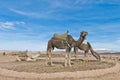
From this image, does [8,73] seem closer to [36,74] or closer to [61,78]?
[36,74]

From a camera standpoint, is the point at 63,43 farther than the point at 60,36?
No

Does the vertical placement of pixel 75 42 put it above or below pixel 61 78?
above

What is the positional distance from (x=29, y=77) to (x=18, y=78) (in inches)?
37.3

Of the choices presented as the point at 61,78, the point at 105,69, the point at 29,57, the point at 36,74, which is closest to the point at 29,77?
the point at 36,74

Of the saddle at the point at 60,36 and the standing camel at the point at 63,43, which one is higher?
the saddle at the point at 60,36

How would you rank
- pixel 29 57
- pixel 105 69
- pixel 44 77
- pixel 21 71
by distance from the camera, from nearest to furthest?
pixel 44 77
pixel 21 71
pixel 105 69
pixel 29 57

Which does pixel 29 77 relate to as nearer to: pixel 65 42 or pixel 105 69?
pixel 65 42

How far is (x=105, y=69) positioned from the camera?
2311 centimetres

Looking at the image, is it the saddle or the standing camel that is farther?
the saddle

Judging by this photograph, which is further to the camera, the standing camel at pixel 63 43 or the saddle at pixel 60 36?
the saddle at pixel 60 36

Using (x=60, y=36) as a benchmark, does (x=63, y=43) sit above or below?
below

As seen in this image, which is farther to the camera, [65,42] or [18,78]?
[65,42]

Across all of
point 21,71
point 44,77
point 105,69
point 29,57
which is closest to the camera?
point 44,77

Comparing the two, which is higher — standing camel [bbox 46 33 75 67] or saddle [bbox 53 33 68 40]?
saddle [bbox 53 33 68 40]
